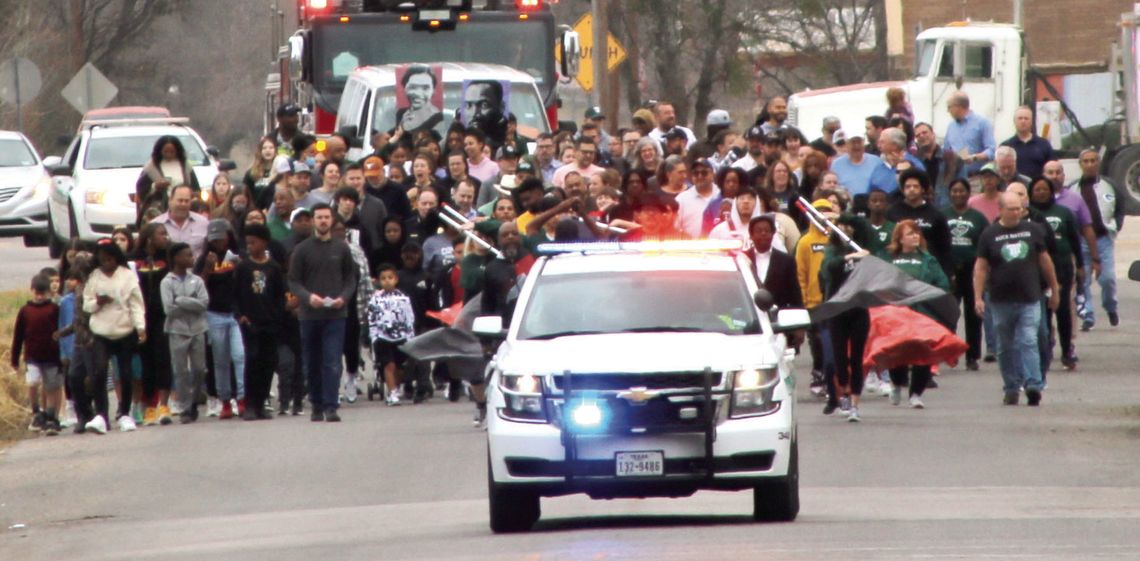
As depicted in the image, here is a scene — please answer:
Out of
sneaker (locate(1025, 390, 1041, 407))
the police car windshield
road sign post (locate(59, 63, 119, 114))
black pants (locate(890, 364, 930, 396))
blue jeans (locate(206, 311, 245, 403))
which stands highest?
road sign post (locate(59, 63, 119, 114))

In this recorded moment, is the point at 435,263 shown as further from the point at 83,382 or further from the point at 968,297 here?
the point at 968,297

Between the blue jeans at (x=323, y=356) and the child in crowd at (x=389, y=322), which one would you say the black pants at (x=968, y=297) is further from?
the blue jeans at (x=323, y=356)

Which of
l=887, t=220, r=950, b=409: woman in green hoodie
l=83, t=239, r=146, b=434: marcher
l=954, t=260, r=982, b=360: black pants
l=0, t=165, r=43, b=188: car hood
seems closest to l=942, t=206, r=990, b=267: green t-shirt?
l=954, t=260, r=982, b=360: black pants

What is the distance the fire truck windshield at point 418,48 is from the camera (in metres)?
30.0

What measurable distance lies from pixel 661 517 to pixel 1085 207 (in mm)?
9725

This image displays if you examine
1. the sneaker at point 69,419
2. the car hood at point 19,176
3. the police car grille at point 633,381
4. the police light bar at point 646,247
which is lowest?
the sneaker at point 69,419

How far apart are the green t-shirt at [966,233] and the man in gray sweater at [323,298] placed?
5328 mm

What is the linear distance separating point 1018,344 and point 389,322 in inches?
213

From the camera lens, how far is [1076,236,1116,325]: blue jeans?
79.0 feet

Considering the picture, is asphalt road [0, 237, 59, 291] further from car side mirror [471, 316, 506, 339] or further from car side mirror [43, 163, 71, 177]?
car side mirror [471, 316, 506, 339]

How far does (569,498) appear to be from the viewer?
15.7 m

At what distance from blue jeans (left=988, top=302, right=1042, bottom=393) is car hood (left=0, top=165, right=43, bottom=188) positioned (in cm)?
2174

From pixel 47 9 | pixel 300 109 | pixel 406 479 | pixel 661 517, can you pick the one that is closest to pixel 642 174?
pixel 406 479

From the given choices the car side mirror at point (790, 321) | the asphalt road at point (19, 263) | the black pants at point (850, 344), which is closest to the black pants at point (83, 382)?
the black pants at point (850, 344)
